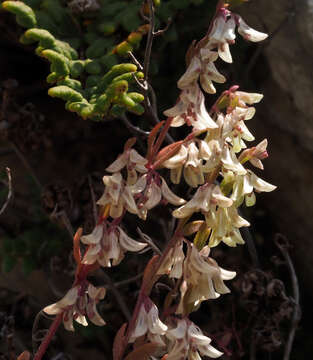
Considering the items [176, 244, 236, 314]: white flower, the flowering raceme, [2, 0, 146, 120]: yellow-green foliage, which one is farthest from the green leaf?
[176, 244, 236, 314]: white flower

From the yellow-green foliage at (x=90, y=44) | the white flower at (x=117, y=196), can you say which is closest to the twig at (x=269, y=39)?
the yellow-green foliage at (x=90, y=44)

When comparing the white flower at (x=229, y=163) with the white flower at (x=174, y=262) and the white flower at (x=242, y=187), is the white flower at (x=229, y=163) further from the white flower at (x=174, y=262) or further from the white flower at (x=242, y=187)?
the white flower at (x=174, y=262)

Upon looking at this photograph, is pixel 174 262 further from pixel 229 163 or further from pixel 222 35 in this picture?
pixel 222 35

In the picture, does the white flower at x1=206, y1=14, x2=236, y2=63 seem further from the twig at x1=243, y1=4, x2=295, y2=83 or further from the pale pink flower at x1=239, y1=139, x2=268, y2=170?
the twig at x1=243, y1=4, x2=295, y2=83

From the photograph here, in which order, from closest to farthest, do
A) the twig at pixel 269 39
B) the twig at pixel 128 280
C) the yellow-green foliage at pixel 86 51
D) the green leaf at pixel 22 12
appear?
the yellow-green foliage at pixel 86 51 < the green leaf at pixel 22 12 < the twig at pixel 128 280 < the twig at pixel 269 39

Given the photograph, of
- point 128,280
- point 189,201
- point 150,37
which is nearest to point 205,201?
point 189,201

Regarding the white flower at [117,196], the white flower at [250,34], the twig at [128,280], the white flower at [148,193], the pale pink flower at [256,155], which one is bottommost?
the twig at [128,280]

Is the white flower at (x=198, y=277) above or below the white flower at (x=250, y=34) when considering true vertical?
below

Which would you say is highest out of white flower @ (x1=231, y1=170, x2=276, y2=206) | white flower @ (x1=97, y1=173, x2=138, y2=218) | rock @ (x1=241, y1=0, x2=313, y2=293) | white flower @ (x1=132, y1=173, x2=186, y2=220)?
white flower @ (x1=231, y1=170, x2=276, y2=206)
